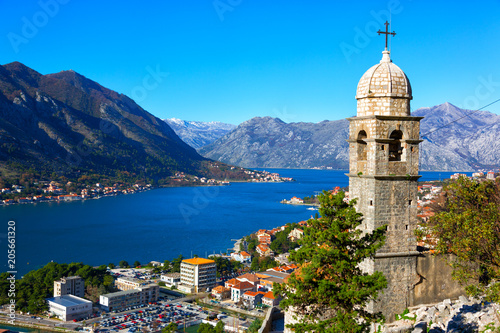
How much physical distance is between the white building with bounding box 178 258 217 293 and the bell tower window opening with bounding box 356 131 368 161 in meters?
24.8

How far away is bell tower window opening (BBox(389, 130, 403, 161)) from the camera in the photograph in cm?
651

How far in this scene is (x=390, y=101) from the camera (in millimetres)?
6340

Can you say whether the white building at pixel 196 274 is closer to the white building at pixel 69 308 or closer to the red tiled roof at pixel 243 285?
the red tiled roof at pixel 243 285

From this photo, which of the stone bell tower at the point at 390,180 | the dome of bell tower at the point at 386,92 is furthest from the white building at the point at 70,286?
the dome of bell tower at the point at 386,92

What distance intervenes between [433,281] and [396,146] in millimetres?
2078

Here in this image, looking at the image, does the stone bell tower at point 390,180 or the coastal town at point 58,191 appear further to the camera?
the coastal town at point 58,191

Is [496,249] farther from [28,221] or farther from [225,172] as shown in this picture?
[225,172]

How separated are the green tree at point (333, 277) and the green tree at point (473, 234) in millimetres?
1464

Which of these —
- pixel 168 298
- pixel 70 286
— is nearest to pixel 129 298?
pixel 168 298

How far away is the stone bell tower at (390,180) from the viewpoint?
20.4 ft

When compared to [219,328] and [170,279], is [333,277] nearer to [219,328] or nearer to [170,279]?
[219,328]

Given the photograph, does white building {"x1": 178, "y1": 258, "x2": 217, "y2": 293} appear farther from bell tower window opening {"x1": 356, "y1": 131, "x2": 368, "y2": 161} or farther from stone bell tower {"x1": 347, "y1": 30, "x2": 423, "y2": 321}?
stone bell tower {"x1": 347, "y1": 30, "x2": 423, "y2": 321}

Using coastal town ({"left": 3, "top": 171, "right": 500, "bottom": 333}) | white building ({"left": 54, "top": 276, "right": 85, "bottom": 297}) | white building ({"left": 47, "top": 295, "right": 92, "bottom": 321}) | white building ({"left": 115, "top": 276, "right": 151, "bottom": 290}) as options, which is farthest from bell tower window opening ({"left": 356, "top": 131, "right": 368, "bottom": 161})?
white building ({"left": 54, "top": 276, "right": 85, "bottom": 297})

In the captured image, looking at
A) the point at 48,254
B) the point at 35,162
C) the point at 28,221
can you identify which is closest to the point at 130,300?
the point at 48,254
